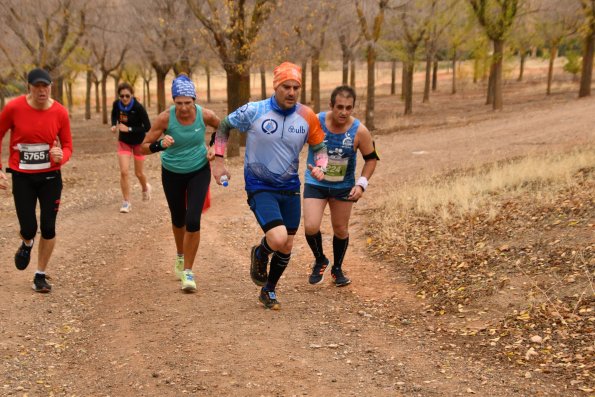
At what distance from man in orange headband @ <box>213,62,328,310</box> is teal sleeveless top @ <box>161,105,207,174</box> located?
66 cm

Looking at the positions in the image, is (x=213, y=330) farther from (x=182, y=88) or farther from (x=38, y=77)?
(x=38, y=77)

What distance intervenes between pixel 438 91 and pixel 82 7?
1478 inches

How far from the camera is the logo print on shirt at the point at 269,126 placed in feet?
19.7

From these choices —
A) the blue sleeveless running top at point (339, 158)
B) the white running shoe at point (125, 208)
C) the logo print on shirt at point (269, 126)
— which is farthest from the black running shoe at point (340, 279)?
the white running shoe at point (125, 208)

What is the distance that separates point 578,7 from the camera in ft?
102

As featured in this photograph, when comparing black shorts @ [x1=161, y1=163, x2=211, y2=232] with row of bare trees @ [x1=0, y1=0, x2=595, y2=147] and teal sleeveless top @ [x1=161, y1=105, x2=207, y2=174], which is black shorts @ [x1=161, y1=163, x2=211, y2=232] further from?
row of bare trees @ [x1=0, y1=0, x2=595, y2=147]

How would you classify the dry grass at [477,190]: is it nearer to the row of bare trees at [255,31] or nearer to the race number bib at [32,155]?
the race number bib at [32,155]

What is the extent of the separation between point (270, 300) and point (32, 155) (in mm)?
2630

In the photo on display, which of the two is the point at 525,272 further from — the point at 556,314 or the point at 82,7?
the point at 82,7

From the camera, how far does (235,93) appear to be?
65.9 feet

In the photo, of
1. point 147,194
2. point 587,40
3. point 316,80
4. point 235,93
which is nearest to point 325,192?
point 147,194

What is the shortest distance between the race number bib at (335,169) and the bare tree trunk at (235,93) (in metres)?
13.0

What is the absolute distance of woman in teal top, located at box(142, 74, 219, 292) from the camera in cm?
684

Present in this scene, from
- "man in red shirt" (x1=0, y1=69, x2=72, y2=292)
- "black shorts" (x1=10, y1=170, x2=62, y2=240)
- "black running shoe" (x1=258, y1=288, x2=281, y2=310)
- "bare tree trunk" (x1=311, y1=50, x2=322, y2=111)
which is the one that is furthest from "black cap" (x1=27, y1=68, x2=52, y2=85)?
"bare tree trunk" (x1=311, y1=50, x2=322, y2=111)
